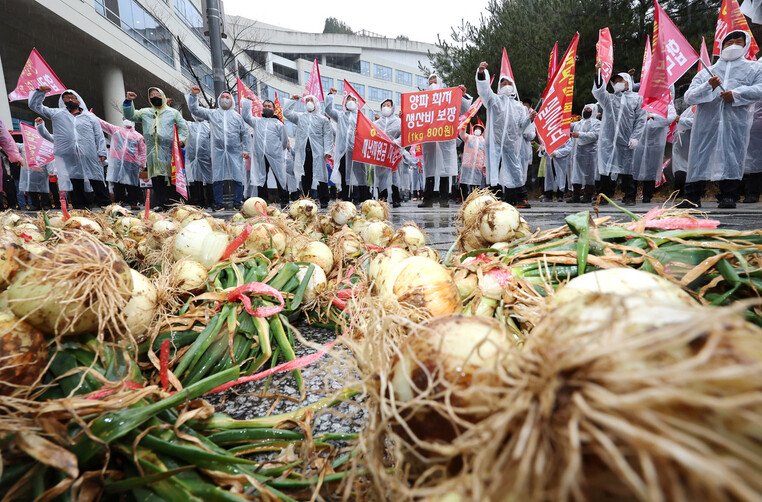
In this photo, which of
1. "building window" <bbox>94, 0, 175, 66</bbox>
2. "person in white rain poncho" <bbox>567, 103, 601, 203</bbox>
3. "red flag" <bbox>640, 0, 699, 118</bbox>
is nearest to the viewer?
"red flag" <bbox>640, 0, 699, 118</bbox>

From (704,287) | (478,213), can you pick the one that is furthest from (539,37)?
(704,287)

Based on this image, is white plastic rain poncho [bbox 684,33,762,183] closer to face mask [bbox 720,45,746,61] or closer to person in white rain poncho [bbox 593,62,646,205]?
face mask [bbox 720,45,746,61]

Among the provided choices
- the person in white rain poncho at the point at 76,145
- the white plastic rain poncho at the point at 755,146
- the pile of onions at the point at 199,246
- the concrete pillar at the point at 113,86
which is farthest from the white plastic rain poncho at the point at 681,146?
the concrete pillar at the point at 113,86

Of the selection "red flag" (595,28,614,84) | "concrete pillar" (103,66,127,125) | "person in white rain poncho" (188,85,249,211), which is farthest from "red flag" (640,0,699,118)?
"concrete pillar" (103,66,127,125)

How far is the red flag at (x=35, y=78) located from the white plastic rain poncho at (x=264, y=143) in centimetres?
489

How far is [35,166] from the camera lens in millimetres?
13117

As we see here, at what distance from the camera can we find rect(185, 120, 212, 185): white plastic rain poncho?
11.8 m

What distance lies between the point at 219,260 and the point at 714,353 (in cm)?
214

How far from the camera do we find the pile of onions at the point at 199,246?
201 centimetres

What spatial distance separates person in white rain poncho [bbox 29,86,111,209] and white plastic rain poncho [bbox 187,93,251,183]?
359 cm

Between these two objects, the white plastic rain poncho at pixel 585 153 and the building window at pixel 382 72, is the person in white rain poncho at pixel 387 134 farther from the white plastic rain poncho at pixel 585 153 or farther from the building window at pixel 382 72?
the building window at pixel 382 72

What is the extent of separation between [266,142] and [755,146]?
13131mm

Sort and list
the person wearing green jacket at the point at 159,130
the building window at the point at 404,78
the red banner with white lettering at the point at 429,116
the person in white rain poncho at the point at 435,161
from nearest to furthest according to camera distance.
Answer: the red banner with white lettering at the point at 429,116, the person wearing green jacket at the point at 159,130, the person in white rain poncho at the point at 435,161, the building window at the point at 404,78

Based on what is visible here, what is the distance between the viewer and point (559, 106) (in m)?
7.46
